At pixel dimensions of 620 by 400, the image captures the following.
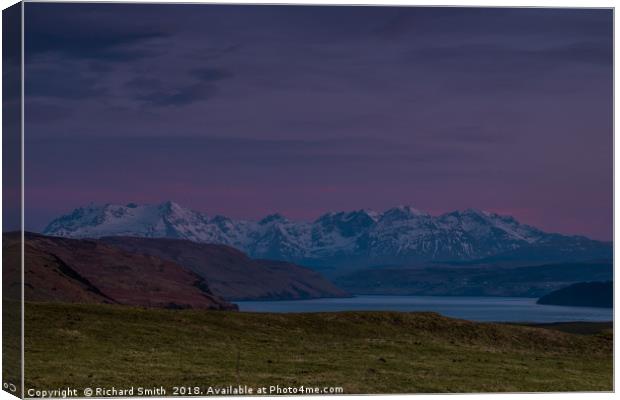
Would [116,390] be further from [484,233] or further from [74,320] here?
[484,233]

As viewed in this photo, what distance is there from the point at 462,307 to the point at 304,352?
7791mm

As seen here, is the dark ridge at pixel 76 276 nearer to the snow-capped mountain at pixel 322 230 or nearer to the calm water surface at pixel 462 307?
the snow-capped mountain at pixel 322 230

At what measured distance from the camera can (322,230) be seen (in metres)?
47.4

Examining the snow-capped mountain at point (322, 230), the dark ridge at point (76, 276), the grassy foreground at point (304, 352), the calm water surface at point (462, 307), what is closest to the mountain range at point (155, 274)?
the dark ridge at point (76, 276)

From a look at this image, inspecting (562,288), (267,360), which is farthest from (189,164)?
(562,288)

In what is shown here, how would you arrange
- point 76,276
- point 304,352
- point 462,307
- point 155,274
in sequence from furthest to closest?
point 76,276
point 462,307
point 155,274
point 304,352

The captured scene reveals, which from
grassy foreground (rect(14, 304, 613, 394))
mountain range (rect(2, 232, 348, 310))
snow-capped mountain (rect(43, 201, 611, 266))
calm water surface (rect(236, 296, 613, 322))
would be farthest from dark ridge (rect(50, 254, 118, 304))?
calm water surface (rect(236, 296, 613, 322))

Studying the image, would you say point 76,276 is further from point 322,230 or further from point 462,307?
point 462,307

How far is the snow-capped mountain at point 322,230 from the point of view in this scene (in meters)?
45.2

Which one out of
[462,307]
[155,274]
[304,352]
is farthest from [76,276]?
[462,307]

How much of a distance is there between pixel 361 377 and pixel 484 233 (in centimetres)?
1023

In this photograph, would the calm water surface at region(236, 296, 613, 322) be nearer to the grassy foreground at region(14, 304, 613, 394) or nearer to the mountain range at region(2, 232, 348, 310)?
the mountain range at region(2, 232, 348, 310)

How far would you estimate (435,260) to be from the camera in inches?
2067

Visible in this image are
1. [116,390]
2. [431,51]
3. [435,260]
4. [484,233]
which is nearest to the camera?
[116,390]
